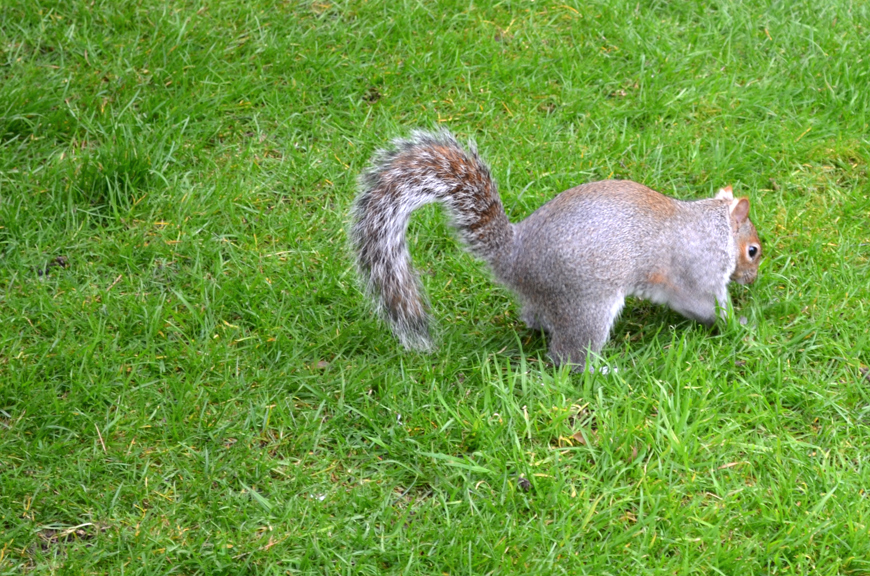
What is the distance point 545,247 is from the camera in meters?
2.67

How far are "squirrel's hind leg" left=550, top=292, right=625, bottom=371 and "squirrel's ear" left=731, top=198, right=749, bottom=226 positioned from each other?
55 centimetres

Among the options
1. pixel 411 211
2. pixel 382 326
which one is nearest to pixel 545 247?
pixel 411 211

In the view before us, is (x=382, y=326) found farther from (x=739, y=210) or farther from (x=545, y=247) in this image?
(x=739, y=210)

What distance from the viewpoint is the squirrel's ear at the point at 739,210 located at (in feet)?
9.75

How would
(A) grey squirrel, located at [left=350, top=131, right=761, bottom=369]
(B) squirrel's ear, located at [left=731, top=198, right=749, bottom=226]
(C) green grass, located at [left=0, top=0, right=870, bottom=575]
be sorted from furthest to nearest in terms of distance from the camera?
(B) squirrel's ear, located at [left=731, top=198, right=749, bottom=226] → (A) grey squirrel, located at [left=350, top=131, right=761, bottom=369] → (C) green grass, located at [left=0, top=0, right=870, bottom=575]

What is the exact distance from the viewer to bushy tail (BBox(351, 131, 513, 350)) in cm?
266

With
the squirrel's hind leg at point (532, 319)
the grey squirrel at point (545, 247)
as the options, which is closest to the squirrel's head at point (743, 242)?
the grey squirrel at point (545, 247)

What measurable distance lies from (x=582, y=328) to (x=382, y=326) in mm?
658

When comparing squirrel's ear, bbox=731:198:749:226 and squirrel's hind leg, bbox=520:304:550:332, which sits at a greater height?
squirrel's ear, bbox=731:198:749:226

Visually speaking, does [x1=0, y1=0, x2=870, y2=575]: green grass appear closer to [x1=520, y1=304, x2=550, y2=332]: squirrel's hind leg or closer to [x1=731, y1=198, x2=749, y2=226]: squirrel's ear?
[x1=520, y1=304, x2=550, y2=332]: squirrel's hind leg

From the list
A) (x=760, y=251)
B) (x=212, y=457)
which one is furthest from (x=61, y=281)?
(x=760, y=251)

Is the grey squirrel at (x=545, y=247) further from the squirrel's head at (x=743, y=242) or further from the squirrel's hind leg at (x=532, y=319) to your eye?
the squirrel's head at (x=743, y=242)

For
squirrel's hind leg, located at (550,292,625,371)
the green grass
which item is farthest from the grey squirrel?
the green grass

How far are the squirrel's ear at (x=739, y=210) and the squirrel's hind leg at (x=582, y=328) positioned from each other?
0.55m
